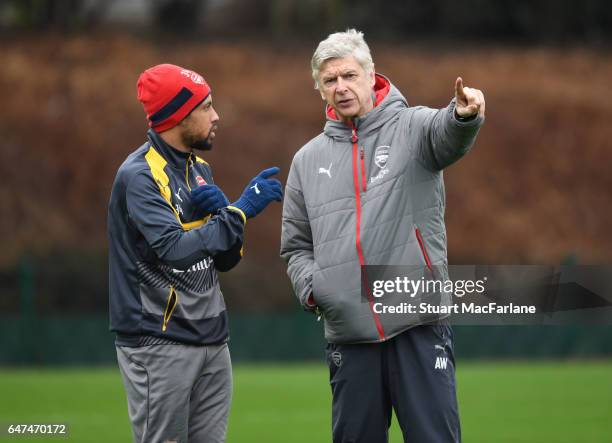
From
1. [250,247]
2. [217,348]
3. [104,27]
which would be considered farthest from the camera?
[104,27]

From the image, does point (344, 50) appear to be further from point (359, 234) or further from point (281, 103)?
point (281, 103)

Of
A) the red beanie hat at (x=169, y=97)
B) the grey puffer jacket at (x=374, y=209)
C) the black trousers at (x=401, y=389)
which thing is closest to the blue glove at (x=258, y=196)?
the grey puffer jacket at (x=374, y=209)

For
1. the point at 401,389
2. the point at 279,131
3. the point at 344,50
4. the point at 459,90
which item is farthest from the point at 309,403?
the point at 279,131

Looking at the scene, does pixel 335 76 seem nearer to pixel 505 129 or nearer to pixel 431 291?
pixel 431 291

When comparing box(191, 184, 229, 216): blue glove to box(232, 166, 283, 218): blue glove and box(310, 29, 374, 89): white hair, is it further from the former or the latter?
box(310, 29, 374, 89): white hair

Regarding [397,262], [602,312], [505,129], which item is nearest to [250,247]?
[505,129]

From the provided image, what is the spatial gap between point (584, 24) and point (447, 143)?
26598 millimetres

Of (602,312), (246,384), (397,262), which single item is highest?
(397,262)

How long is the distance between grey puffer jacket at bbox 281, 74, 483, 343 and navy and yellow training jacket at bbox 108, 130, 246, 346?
43 centimetres

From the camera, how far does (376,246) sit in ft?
15.2

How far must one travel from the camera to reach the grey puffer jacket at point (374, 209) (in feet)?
15.2

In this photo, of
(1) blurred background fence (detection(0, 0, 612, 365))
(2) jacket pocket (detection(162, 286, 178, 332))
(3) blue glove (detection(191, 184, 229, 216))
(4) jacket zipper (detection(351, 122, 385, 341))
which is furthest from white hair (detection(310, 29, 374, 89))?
(1) blurred background fence (detection(0, 0, 612, 365))

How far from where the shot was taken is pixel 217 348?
4.84 metres

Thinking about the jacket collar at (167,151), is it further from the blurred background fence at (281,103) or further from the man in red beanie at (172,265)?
the blurred background fence at (281,103)
